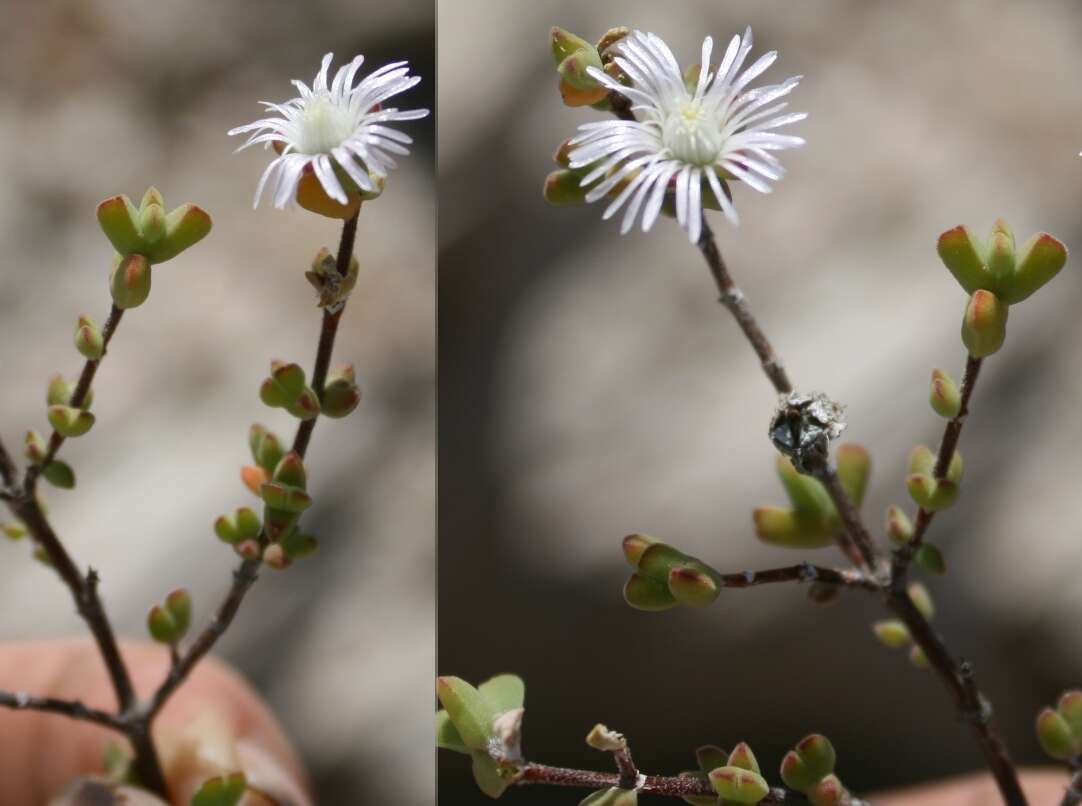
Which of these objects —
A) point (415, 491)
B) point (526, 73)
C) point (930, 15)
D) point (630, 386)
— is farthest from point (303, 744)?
point (930, 15)

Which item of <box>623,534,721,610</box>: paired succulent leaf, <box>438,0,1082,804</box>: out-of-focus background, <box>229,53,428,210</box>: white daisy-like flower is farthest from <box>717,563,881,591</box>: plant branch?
<box>438,0,1082,804</box>: out-of-focus background

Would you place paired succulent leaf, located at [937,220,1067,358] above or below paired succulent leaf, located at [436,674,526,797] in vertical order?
above

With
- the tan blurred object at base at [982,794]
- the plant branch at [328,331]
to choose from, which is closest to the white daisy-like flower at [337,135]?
the plant branch at [328,331]

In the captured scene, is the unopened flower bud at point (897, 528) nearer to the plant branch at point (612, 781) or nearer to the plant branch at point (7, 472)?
the plant branch at point (612, 781)

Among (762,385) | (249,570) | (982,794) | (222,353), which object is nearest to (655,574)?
(249,570)

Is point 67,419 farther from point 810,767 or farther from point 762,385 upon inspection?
point 762,385

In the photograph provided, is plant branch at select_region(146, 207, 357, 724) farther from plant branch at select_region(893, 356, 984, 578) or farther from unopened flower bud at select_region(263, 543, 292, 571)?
plant branch at select_region(893, 356, 984, 578)

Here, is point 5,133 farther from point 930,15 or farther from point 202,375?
point 930,15
